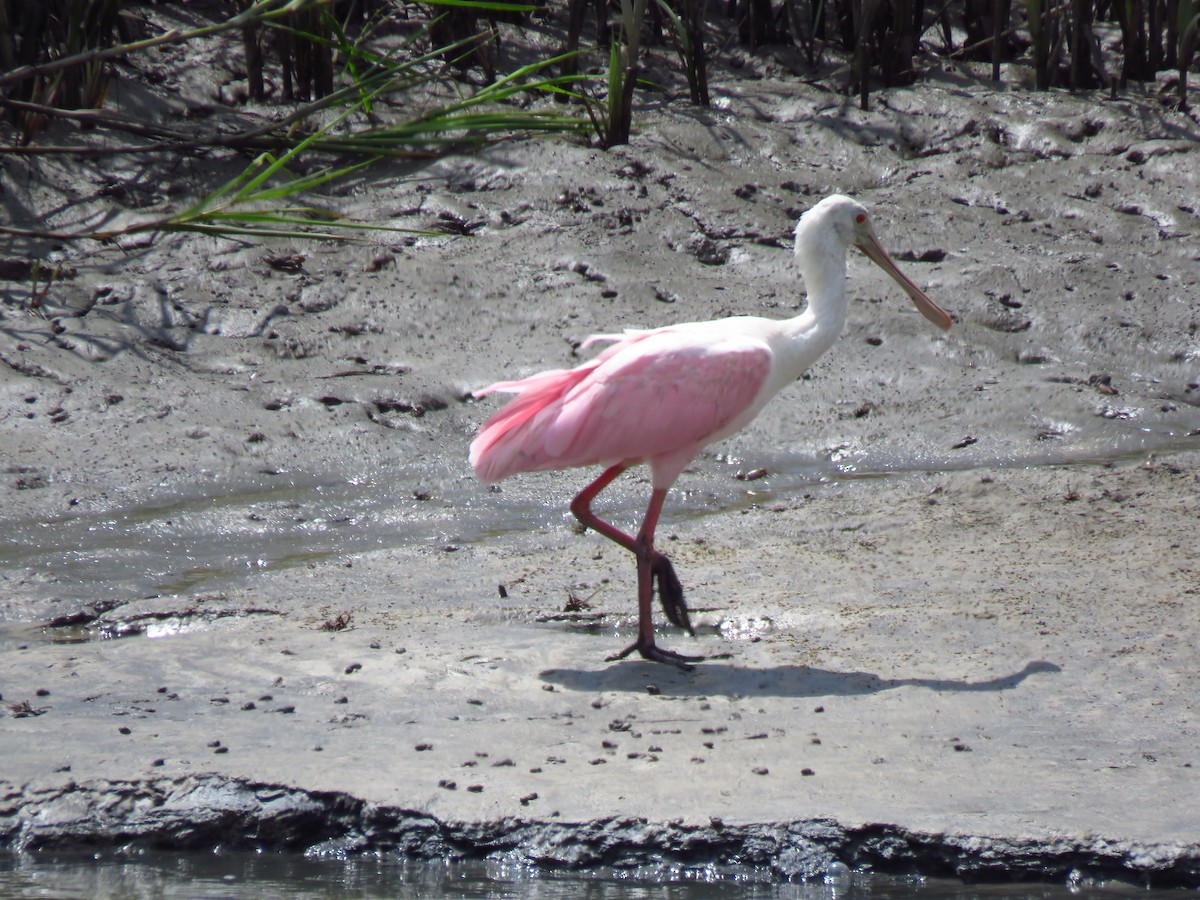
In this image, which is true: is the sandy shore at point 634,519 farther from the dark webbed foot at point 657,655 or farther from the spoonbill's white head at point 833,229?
the spoonbill's white head at point 833,229

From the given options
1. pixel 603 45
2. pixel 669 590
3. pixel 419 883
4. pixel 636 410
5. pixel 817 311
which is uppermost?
pixel 603 45

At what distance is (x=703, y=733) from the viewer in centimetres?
456

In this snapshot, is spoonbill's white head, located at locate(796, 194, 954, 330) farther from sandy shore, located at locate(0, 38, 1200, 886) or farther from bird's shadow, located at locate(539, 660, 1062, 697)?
bird's shadow, located at locate(539, 660, 1062, 697)

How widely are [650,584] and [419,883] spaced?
1.84 metres

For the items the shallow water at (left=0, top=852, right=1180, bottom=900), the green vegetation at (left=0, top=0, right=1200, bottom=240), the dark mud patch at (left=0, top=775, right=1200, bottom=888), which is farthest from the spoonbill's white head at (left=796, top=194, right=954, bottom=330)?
the shallow water at (left=0, top=852, right=1180, bottom=900)

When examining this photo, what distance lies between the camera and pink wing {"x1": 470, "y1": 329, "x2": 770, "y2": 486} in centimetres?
574

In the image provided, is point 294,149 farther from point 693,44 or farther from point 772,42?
point 772,42

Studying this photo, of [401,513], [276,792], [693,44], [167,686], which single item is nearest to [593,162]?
[693,44]

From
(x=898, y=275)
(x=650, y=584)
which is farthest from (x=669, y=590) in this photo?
(x=898, y=275)

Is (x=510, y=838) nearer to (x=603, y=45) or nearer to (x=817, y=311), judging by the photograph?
(x=817, y=311)

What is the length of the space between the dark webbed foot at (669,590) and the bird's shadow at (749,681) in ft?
0.96

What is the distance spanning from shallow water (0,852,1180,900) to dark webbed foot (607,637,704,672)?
143 centimetres

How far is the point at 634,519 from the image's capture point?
287 inches

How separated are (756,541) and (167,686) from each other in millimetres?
2632
